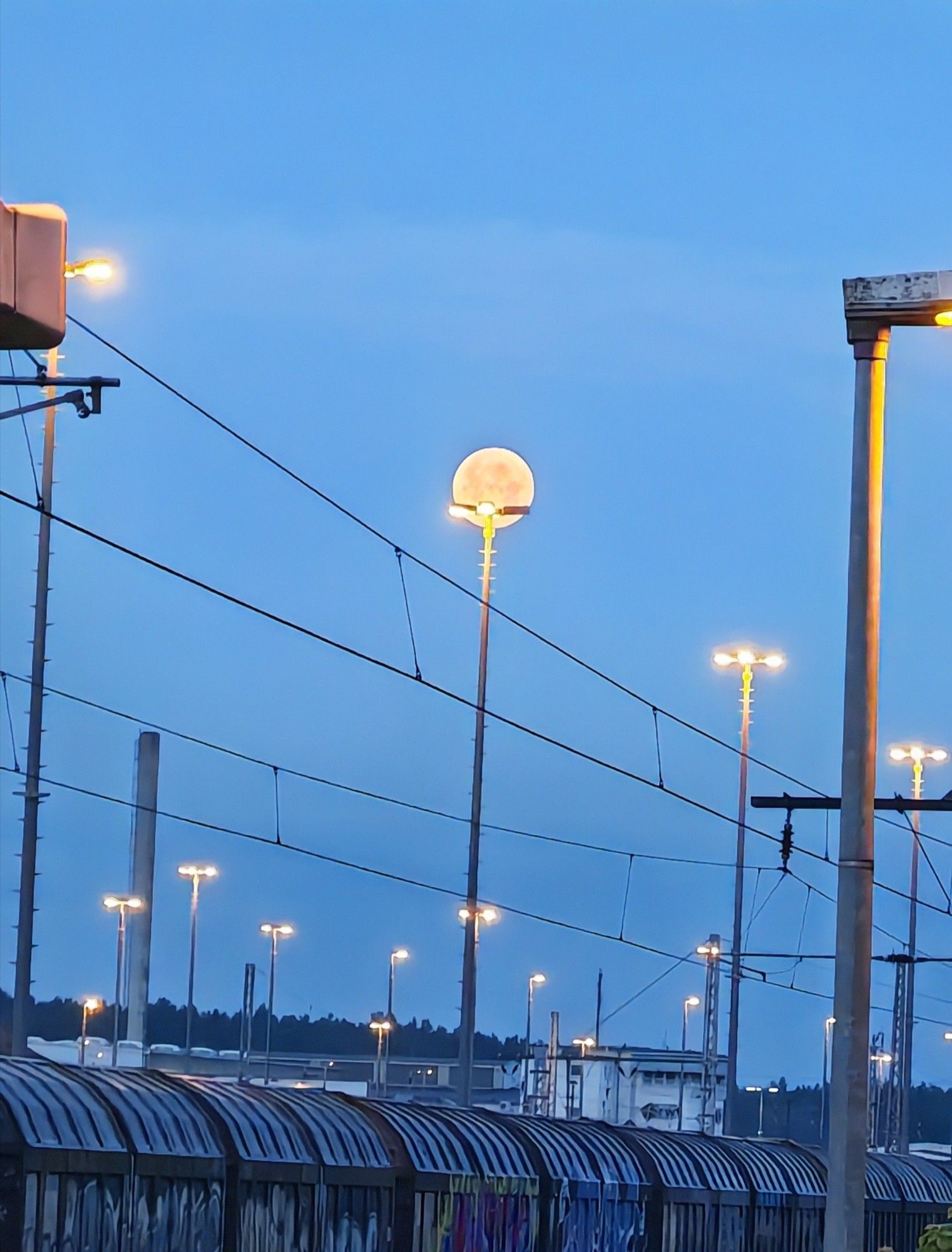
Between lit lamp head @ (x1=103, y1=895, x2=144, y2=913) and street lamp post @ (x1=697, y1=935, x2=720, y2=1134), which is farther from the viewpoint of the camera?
lit lamp head @ (x1=103, y1=895, x2=144, y2=913)

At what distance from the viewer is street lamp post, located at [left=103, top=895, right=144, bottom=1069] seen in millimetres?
62969

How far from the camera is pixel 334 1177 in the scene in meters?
23.8

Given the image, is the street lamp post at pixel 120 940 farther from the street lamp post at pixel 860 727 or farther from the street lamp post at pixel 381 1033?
the street lamp post at pixel 860 727

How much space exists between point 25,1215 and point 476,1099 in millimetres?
89278

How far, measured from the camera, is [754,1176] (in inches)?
1455

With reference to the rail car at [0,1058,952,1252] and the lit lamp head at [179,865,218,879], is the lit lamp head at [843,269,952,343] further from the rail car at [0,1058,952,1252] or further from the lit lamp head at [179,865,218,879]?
the lit lamp head at [179,865,218,879]

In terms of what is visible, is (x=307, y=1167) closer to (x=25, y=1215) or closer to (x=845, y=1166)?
(x=25, y=1215)

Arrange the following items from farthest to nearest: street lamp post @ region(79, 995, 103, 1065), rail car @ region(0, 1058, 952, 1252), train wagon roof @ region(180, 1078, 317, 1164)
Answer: street lamp post @ region(79, 995, 103, 1065)
train wagon roof @ region(180, 1078, 317, 1164)
rail car @ region(0, 1058, 952, 1252)

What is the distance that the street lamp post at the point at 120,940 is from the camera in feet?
207

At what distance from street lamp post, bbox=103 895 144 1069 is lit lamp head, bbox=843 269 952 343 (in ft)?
153

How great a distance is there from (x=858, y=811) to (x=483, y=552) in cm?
1888

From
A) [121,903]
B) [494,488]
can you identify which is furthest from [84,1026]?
[494,488]

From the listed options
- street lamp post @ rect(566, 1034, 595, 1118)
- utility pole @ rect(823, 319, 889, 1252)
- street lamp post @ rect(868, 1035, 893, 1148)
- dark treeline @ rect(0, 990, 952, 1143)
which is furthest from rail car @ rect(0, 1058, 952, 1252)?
dark treeline @ rect(0, 990, 952, 1143)

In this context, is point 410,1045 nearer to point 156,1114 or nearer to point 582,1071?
point 582,1071
